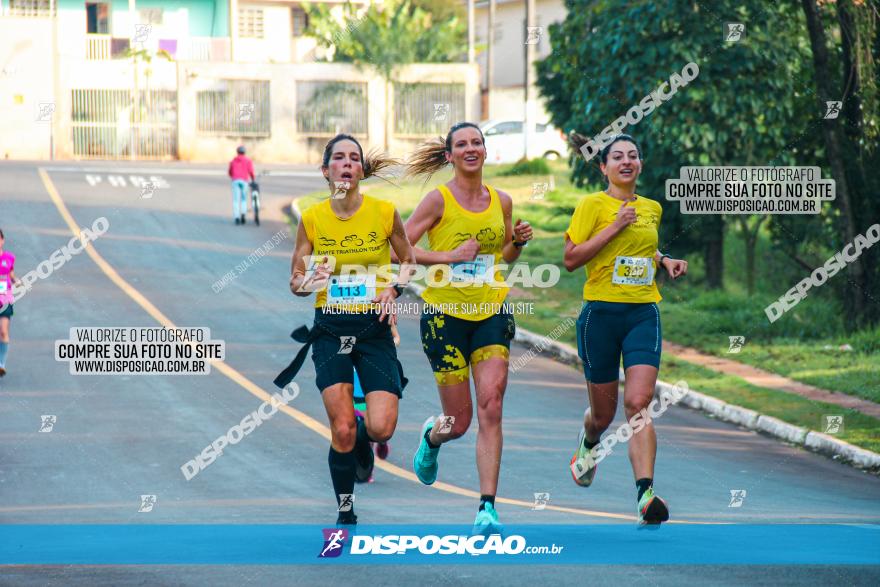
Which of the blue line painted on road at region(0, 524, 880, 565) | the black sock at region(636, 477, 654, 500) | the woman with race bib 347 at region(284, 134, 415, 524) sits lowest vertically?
the blue line painted on road at region(0, 524, 880, 565)

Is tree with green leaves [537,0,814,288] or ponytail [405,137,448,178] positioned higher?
tree with green leaves [537,0,814,288]

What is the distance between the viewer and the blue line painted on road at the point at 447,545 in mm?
7152

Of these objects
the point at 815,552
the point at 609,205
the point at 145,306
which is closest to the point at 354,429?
the point at 609,205

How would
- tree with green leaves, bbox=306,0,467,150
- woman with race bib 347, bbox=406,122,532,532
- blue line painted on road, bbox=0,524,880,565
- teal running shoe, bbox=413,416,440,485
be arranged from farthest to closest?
tree with green leaves, bbox=306,0,467,150 → teal running shoe, bbox=413,416,440,485 → woman with race bib 347, bbox=406,122,532,532 → blue line painted on road, bbox=0,524,880,565

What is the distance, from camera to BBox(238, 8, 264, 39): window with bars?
60500 mm

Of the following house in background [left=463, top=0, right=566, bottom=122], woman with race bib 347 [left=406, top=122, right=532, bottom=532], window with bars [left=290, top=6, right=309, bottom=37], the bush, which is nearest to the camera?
woman with race bib 347 [left=406, top=122, right=532, bottom=532]

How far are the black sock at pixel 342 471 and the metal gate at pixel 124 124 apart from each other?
4346cm

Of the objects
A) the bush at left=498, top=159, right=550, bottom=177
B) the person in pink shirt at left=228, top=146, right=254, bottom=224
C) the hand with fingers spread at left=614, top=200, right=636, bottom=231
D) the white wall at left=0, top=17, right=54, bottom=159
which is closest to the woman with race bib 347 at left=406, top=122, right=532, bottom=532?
the hand with fingers spread at left=614, top=200, right=636, bottom=231

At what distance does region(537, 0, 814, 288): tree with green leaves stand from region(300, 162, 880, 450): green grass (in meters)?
1.55

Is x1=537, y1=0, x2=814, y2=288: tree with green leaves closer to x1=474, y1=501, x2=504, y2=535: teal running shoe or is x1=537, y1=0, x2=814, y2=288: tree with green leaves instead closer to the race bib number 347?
the race bib number 347

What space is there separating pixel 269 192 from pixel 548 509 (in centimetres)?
2673

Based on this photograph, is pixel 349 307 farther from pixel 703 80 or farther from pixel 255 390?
pixel 703 80

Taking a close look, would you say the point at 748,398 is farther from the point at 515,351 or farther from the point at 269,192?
the point at 269,192

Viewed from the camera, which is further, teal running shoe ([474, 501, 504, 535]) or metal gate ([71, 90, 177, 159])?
metal gate ([71, 90, 177, 159])
